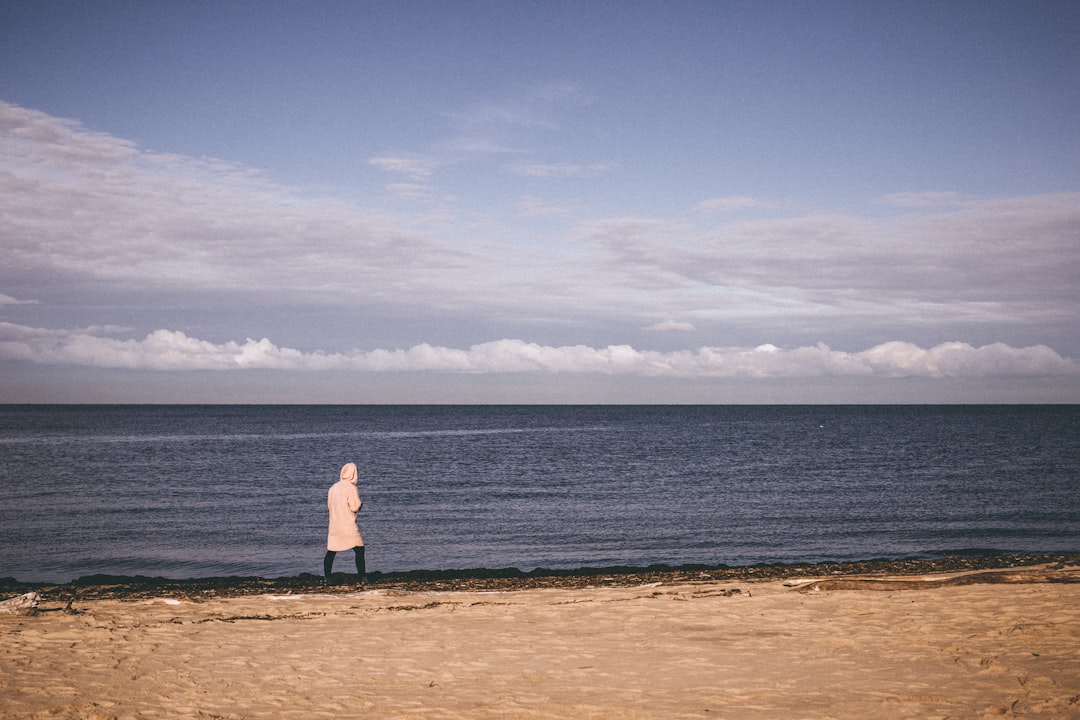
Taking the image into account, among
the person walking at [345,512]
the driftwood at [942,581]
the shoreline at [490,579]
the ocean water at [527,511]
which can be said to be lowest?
the ocean water at [527,511]

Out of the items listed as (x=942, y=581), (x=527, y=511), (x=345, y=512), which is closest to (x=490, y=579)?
(x=345, y=512)

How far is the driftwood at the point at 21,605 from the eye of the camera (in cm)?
993

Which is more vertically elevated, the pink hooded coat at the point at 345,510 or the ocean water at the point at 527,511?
the pink hooded coat at the point at 345,510

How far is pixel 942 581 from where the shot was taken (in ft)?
39.5

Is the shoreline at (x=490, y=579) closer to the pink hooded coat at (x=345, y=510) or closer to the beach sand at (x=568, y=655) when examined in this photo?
the pink hooded coat at (x=345, y=510)

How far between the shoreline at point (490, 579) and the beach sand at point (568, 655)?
4.59 ft

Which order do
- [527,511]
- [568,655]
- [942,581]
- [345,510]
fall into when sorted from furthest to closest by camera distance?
[527,511], [345,510], [942,581], [568,655]

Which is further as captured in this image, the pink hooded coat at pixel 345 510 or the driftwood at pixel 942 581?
the pink hooded coat at pixel 345 510

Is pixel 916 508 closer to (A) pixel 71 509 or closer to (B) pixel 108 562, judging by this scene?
(B) pixel 108 562

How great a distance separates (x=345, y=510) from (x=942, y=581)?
8.87 m

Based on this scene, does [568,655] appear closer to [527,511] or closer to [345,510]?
[345,510]

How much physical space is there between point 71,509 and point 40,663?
21039 millimetres

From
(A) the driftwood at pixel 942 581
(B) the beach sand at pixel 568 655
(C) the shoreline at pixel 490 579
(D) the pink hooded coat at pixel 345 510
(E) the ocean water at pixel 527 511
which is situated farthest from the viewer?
(E) the ocean water at pixel 527 511

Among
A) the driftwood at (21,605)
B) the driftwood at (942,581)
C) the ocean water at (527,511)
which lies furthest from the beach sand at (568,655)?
the ocean water at (527,511)
